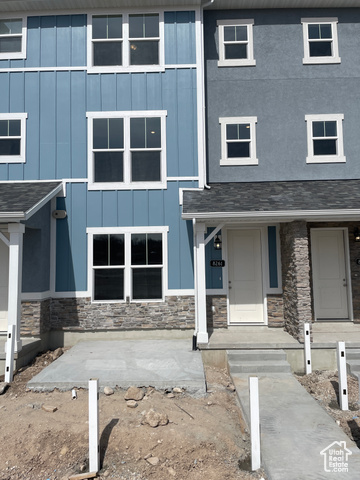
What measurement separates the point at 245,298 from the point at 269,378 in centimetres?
267

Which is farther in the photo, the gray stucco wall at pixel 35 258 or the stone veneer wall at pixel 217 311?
the stone veneer wall at pixel 217 311

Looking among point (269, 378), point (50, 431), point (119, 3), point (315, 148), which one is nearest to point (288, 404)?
point (269, 378)

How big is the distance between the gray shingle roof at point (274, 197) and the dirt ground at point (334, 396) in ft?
10.6

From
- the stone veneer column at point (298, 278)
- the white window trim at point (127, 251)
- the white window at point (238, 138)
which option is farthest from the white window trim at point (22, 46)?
the stone veneer column at point (298, 278)

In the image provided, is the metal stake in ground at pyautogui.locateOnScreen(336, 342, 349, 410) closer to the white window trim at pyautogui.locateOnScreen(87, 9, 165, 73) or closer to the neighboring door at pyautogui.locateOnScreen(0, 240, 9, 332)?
the neighboring door at pyautogui.locateOnScreen(0, 240, 9, 332)

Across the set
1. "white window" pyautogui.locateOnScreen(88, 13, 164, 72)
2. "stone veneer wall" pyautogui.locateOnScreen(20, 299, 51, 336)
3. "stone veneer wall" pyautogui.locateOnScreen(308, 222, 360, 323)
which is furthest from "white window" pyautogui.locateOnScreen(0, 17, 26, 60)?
"stone veneer wall" pyautogui.locateOnScreen(308, 222, 360, 323)

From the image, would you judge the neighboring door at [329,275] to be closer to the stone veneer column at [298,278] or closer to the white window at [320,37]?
the stone veneer column at [298,278]

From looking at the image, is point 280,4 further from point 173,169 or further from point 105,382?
point 105,382

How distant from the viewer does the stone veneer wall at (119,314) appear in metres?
8.02

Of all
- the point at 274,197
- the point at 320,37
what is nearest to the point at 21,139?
the point at 274,197

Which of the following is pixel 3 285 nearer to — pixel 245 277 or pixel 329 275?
pixel 245 277

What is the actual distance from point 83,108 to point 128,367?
638 centimetres

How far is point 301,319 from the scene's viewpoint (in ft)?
22.5

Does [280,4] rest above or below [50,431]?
above
